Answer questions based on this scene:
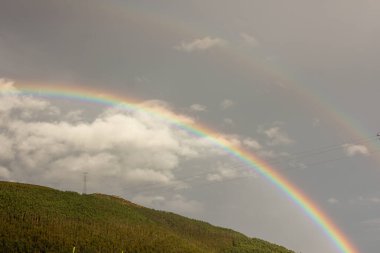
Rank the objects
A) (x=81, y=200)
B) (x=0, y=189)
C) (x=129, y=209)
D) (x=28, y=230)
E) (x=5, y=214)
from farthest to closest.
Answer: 1. (x=129, y=209)
2. (x=81, y=200)
3. (x=0, y=189)
4. (x=5, y=214)
5. (x=28, y=230)

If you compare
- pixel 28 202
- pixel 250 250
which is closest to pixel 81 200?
pixel 28 202

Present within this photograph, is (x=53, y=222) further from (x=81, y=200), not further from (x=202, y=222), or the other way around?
(x=202, y=222)

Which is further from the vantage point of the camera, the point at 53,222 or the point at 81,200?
the point at 81,200

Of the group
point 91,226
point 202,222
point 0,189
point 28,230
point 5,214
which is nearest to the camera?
point 28,230

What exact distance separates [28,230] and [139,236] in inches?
819

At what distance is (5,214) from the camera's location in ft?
263

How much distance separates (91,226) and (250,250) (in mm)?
38672

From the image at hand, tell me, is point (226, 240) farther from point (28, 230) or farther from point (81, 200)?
point (28, 230)

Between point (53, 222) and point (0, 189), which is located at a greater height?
point (0, 189)

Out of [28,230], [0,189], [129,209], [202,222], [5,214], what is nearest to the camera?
[28,230]

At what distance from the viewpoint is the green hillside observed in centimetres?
7331

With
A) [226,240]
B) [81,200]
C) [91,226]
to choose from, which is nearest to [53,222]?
[91,226]

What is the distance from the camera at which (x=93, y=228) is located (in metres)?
85.0

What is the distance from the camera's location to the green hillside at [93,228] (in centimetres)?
7331
